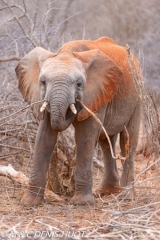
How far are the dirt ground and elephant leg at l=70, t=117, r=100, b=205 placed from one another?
0.45ft

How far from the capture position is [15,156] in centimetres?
885

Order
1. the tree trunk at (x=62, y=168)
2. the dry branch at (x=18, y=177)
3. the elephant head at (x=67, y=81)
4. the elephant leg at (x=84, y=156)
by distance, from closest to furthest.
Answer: the elephant head at (x=67, y=81) → the elephant leg at (x=84, y=156) → the dry branch at (x=18, y=177) → the tree trunk at (x=62, y=168)

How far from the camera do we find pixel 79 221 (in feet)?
19.5

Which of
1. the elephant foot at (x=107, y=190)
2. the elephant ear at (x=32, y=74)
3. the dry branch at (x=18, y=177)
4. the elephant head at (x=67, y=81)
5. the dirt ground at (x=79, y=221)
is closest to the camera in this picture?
the dirt ground at (x=79, y=221)

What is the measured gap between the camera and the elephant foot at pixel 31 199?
674cm

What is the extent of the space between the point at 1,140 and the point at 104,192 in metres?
1.33

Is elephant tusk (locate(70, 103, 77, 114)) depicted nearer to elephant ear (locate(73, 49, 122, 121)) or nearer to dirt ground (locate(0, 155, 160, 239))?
elephant ear (locate(73, 49, 122, 121))

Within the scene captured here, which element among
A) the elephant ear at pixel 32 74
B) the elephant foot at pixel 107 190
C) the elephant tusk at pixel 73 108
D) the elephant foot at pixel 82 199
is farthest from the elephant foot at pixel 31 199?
the elephant foot at pixel 107 190

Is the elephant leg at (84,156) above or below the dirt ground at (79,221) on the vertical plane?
above

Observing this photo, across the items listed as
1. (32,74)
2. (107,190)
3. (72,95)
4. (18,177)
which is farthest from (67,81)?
(107,190)

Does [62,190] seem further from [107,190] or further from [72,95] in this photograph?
[72,95]

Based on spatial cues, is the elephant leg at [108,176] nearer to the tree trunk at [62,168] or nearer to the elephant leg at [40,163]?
the tree trunk at [62,168]

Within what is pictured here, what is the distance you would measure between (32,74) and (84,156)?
92 centimetres

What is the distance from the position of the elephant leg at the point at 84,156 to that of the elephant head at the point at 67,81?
21 centimetres
